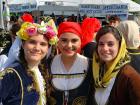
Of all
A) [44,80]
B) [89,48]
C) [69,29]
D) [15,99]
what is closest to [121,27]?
[89,48]

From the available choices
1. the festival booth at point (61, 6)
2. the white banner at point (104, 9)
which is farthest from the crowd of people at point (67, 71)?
the festival booth at point (61, 6)

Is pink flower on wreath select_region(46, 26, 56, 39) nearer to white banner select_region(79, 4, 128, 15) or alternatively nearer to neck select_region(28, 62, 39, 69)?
neck select_region(28, 62, 39, 69)

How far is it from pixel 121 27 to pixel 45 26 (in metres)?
1.62

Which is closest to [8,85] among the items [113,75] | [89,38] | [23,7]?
[113,75]

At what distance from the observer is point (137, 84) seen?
2.70 m

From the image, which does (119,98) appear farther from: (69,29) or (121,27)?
(121,27)

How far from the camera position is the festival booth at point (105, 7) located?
1317 cm

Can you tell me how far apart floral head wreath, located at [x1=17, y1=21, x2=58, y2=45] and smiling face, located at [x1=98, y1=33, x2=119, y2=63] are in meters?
0.44

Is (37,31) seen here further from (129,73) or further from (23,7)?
(23,7)

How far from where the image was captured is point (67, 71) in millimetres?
3207

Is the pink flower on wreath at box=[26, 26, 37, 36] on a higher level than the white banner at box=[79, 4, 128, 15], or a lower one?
higher

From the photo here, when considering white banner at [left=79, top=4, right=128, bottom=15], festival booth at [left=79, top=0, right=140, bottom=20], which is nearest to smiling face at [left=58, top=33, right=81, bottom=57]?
festival booth at [left=79, top=0, right=140, bottom=20]

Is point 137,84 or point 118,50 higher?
point 118,50

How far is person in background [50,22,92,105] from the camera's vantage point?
3094 millimetres
